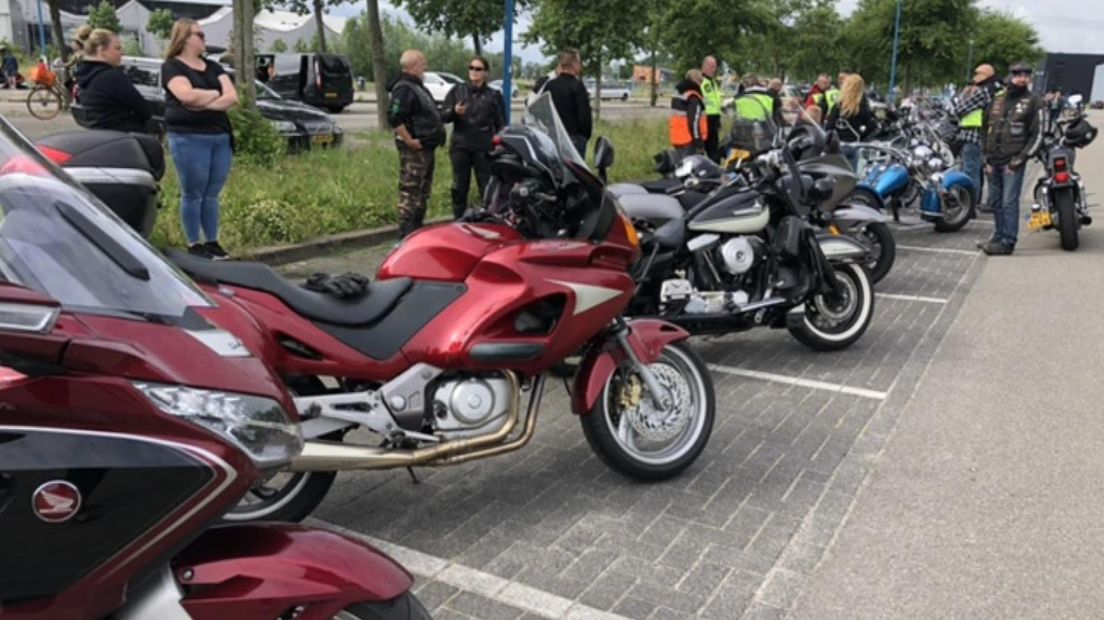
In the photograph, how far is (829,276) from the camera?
6184 mm

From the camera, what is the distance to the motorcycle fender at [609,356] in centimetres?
404

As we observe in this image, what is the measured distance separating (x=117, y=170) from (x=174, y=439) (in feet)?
6.43

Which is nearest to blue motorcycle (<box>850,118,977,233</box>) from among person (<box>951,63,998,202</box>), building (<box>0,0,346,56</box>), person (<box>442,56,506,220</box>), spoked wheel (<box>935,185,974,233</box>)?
spoked wheel (<box>935,185,974,233</box>)

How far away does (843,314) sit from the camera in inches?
255

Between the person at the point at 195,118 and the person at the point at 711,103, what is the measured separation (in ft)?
24.8

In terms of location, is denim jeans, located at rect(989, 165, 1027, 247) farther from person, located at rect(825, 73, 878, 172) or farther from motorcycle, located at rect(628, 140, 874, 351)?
motorcycle, located at rect(628, 140, 874, 351)

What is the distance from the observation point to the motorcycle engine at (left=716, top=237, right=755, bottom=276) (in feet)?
19.3

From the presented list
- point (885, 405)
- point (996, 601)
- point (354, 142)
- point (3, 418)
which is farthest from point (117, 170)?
point (354, 142)

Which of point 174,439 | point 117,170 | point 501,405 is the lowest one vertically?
point 501,405

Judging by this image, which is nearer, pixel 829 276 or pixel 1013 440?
pixel 1013 440

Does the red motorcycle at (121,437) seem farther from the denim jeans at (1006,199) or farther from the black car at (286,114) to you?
the black car at (286,114)

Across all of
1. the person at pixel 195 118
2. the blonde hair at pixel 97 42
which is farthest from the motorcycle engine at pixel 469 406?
the blonde hair at pixel 97 42

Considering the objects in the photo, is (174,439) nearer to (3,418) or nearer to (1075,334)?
(3,418)

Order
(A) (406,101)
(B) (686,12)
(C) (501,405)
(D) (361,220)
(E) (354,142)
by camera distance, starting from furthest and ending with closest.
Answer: (B) (686,12)
(E) (354,142)
(D) (361,220)
(A) (406,101)
(C) (501,405)
